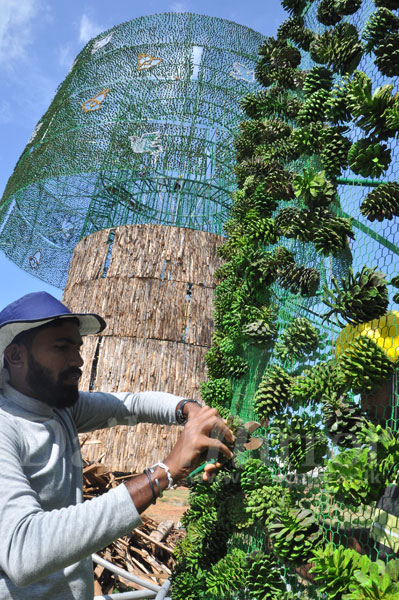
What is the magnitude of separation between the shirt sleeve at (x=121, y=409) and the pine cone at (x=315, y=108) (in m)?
1.38

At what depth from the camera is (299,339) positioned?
1.64 metres

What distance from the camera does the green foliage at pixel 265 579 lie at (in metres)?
1.53

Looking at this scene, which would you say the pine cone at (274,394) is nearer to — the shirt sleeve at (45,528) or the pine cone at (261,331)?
the pine cone at (261,331)

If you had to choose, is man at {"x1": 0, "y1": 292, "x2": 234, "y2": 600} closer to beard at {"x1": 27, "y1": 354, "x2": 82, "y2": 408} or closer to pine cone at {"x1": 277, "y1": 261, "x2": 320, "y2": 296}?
beard at {"x1": 27, "y1": 354, "x2": 82, "y2": 408}

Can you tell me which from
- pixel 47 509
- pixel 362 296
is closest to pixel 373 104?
pixel 362 296

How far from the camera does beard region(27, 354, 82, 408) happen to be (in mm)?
1663

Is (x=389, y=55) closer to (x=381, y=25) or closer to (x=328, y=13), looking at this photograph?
(x=381, y=25)

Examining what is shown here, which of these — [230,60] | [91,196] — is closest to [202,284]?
[91,196]

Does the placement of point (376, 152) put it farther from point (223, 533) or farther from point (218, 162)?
point (218, 162)

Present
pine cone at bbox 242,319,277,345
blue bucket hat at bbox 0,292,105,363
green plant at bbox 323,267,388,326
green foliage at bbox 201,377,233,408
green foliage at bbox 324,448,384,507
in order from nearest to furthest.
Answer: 1. green foliage at bbox 324,448,384,507
2. green plant at bbox 323,267,388,326
3. blue bucket hat at bbox 0,292,105,363
4. pine cone at bbox 242,319,277,345
5. green foliage at bbox 201,377,233,408

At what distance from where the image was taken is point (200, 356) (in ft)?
32.0

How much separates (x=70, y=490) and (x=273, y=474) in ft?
2.54

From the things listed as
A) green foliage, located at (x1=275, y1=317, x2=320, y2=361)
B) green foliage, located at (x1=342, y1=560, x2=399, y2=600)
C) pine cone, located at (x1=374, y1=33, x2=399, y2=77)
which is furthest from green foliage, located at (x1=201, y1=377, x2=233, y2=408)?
pine cone, located at (x1=374, y1=33, x2=399, y2=77)

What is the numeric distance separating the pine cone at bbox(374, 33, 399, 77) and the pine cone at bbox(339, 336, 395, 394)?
0.92 m
